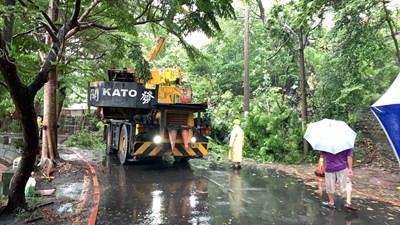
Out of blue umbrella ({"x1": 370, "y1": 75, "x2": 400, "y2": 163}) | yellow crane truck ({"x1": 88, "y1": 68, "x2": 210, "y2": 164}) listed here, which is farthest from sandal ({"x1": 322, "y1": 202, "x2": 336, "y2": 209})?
yellow crane truck ({"x1": 88, "y1": 68, "x2": 210, "y2": 164})

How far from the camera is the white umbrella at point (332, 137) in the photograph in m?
5.89

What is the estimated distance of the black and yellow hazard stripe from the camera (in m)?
10.1

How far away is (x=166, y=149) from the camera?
10.4 metres

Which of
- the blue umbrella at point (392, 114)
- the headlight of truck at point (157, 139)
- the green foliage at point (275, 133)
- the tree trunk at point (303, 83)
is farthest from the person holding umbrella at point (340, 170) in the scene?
the tree trunk at point (303, 83)

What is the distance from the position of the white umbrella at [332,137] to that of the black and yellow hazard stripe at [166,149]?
5093 millimetres

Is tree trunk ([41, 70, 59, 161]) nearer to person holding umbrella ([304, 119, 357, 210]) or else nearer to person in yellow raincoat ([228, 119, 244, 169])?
person in yellow raincoat ([228, 119, 244, 169])

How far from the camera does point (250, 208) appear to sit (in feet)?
19.8

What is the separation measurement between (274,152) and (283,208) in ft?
22.4

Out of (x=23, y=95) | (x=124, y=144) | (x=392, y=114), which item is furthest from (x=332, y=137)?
(x=124, y=144)

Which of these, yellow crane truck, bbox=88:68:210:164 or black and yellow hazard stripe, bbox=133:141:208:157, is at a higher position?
yellow crane truck, bbox=88:68:210:164

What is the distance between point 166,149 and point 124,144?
1.74 metres

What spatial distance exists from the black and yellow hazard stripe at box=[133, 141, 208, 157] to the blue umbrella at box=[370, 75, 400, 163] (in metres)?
7.01

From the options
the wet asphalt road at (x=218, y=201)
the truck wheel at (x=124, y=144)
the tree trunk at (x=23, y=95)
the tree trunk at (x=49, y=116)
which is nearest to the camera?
the tree trunk at (x=23, y=95)

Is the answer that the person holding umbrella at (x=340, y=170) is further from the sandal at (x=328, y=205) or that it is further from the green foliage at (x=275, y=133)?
the green foliage at (x=275, y=133)
